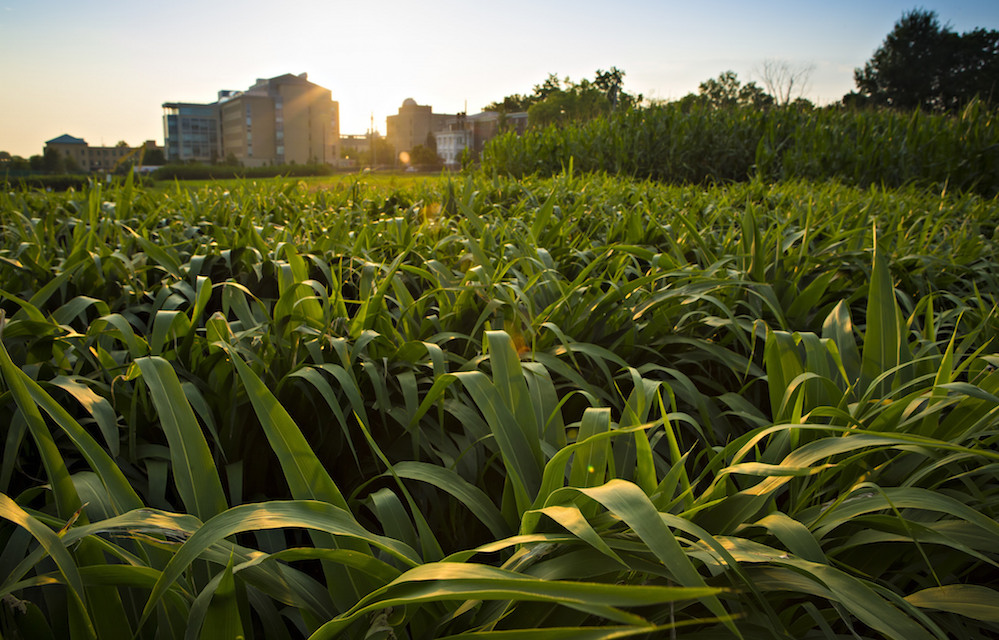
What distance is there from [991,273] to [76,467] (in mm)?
2813

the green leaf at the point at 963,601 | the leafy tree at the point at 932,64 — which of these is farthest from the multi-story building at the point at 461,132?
the green leaf at the point at 963,601

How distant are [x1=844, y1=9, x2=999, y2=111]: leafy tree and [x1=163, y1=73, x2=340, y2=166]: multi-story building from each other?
78090 mm

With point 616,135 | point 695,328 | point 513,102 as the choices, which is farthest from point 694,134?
point 513,102

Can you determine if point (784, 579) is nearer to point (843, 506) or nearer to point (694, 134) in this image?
point (843, 506)

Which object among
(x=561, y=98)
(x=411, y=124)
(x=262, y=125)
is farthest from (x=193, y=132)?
(x=561, y=98)

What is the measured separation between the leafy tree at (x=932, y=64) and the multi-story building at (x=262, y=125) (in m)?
78.1

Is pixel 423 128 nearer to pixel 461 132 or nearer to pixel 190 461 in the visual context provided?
pixel 461 132

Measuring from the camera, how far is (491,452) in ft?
3.61

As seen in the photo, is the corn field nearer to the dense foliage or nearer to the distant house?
the dense foliage

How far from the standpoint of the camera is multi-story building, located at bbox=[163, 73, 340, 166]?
95.8 meters

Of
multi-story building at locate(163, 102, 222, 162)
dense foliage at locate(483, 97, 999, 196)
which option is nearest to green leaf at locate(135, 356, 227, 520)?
dense foliage at locate(483, 97, 999, 196)

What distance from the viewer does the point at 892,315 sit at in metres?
1.14

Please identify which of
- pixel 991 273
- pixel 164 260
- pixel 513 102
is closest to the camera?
pixel 164 260

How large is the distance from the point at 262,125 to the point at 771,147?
339ft
